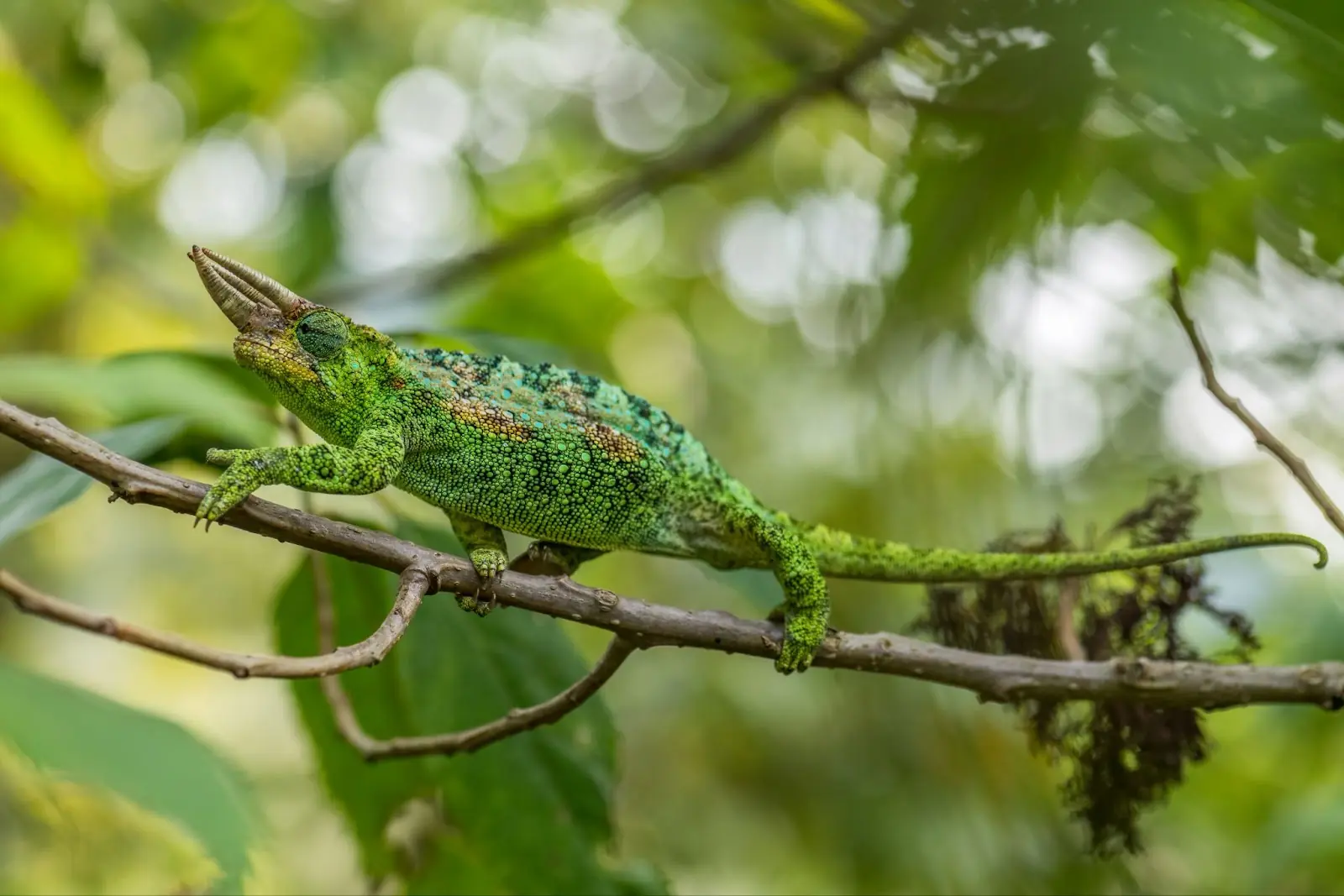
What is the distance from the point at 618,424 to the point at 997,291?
0.78m

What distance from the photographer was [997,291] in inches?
80.5

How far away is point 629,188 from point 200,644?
8.25 ft

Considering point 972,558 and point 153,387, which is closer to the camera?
point 153,387

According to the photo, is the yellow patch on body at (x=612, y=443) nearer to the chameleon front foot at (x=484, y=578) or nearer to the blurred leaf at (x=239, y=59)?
the chameleon front foot at (x=484, y=578)

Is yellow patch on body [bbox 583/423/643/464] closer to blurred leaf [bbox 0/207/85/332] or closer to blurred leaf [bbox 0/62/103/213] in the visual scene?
blurred leaf [bbox 0/207/85/332]

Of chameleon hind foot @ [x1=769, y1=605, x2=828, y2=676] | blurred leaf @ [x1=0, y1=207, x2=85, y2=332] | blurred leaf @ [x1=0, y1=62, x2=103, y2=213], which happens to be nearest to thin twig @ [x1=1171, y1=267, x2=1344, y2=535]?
chameleon hind foot @ [x1=769, y1=605, x2=828, y2=676]

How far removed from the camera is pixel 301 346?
6.39 ft

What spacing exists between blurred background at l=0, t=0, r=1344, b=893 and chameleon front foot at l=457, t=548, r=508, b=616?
1.58 ft

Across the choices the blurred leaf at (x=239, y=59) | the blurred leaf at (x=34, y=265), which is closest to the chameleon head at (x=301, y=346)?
the blurred leaf at (x=239, y=59)

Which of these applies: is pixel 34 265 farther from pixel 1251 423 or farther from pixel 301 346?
pixel 1251 423

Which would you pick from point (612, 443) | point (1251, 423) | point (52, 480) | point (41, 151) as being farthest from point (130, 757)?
point (41, 151)

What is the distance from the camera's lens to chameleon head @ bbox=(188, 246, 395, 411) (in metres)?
1.90

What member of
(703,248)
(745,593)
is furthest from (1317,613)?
(703,248)

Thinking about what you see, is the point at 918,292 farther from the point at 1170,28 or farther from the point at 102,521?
the point at 102,521
